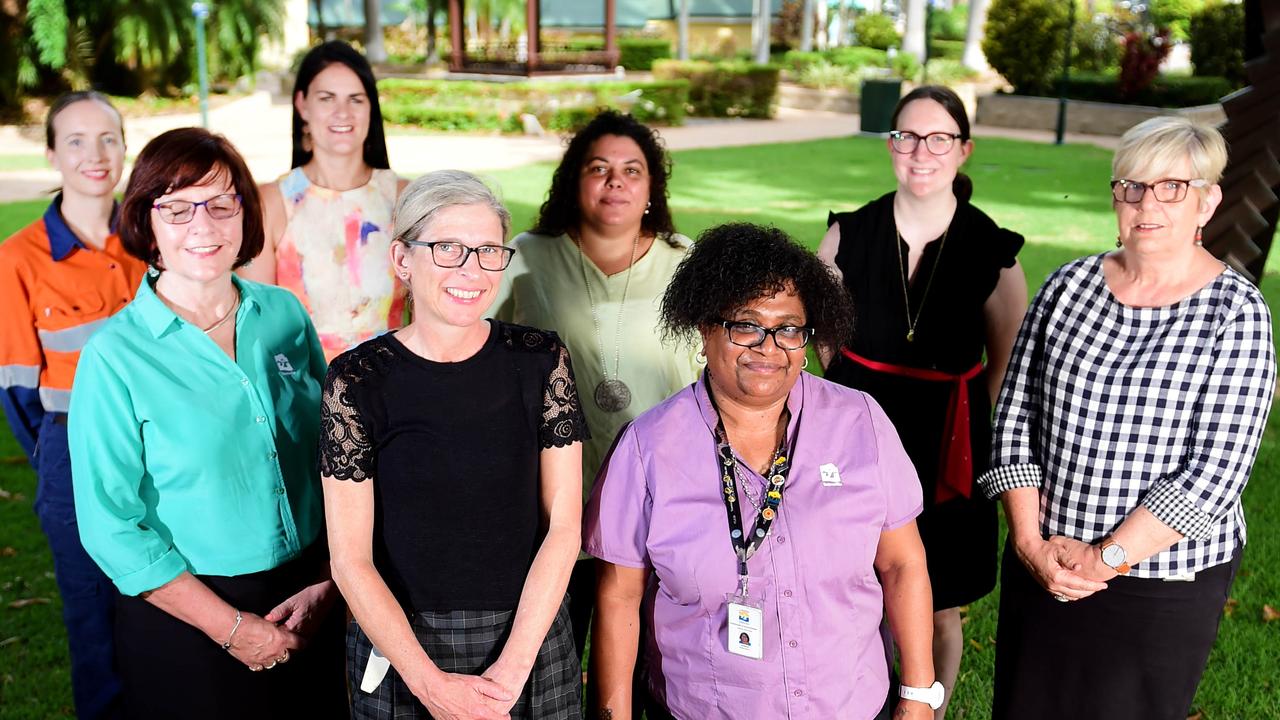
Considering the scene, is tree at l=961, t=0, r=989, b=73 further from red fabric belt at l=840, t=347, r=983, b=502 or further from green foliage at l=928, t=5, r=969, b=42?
red fabric belt at l=840, t=347, r=983, b=502

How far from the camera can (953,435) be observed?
3615 millimetres

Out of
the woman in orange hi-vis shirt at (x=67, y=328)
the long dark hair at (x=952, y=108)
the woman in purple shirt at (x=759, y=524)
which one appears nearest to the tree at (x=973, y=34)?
the long dark hair at (x=952, y=108)

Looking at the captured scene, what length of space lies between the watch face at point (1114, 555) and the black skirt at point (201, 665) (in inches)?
86.8

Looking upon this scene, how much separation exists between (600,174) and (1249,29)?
394 centimetres

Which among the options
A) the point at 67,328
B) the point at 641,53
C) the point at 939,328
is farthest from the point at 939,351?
the point at 641,53

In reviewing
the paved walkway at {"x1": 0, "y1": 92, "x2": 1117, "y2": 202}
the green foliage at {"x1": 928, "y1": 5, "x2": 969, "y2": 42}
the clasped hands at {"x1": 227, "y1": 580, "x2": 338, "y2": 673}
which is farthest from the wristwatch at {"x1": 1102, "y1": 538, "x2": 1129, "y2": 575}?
the green foliage at {"x1": 928, "y1": 5, "x2": 969, "y2": 42}

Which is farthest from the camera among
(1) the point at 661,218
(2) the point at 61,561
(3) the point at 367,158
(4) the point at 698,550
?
(3) the point at 367,158

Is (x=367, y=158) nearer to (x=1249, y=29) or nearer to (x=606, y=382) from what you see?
(x=606, y=382)

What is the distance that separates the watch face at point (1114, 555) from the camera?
2941 mm

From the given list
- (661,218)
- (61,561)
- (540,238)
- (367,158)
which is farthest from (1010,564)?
(61,561)

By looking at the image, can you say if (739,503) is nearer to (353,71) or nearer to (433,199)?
(433,199)

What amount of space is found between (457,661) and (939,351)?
1991 mm

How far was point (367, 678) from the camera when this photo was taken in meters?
2.62

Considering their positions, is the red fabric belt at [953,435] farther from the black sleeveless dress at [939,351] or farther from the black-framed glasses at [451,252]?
the black-framed glasses at [451,252]
